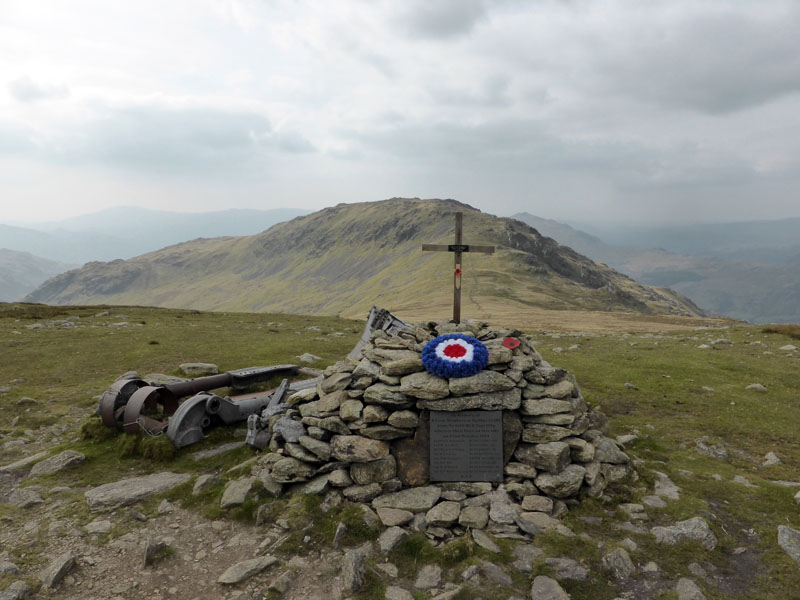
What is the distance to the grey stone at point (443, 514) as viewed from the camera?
995 cm

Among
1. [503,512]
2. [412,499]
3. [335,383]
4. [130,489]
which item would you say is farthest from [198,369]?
[503,512]

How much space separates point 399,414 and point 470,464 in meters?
2.22

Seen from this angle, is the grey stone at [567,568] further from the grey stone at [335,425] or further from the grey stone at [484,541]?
the grey stone at [335,425]

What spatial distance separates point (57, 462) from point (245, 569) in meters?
8.24

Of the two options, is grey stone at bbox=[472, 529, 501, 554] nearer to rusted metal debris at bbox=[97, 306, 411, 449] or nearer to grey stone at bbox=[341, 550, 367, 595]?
grey stone at bbox=[341, 550, 367, 595]

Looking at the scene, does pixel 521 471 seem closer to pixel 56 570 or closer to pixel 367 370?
pixel 367 370

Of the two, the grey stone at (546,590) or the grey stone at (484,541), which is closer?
the grey stone at (546,590)

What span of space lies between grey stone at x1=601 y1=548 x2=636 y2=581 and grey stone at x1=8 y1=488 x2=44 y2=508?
1323cm

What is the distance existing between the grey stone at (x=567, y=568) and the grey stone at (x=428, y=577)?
212cm

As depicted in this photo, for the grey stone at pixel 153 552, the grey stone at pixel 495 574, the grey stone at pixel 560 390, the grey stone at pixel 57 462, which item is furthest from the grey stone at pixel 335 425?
the grey stone at pixel 57 462

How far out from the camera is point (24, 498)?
11.2 meters

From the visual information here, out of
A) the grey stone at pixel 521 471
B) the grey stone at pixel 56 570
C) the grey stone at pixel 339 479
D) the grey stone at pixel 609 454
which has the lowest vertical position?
the grey stone at pixel 56 570

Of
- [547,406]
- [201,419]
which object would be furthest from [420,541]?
[201,419]

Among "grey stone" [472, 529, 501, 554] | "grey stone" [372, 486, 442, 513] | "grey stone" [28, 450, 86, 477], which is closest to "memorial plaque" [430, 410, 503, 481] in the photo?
"grey stone" [372, 486, 442, 513]
